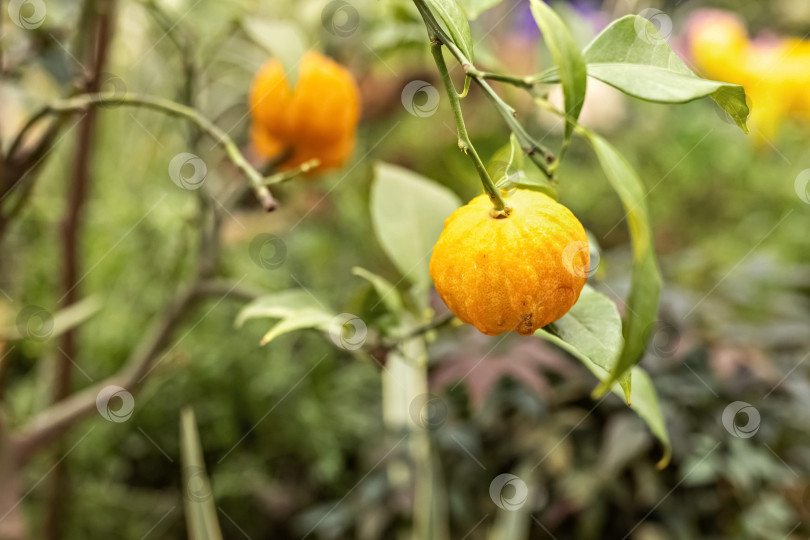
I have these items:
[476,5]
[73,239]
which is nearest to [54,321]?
[73,239]

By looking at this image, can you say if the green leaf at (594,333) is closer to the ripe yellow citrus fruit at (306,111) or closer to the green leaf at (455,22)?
the green leaf at (455,22)

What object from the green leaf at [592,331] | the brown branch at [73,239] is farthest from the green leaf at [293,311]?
the brown branch at [73,239]

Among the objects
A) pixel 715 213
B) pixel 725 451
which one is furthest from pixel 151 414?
pixel 715 213

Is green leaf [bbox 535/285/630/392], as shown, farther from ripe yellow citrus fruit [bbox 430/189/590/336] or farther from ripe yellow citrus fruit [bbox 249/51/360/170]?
ripe yellow citrus fruit [bbox 249/51/360/170]

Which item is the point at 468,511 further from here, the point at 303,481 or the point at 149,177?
the point at 149,177

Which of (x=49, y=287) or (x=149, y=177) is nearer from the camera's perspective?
(x=49, y=287)
